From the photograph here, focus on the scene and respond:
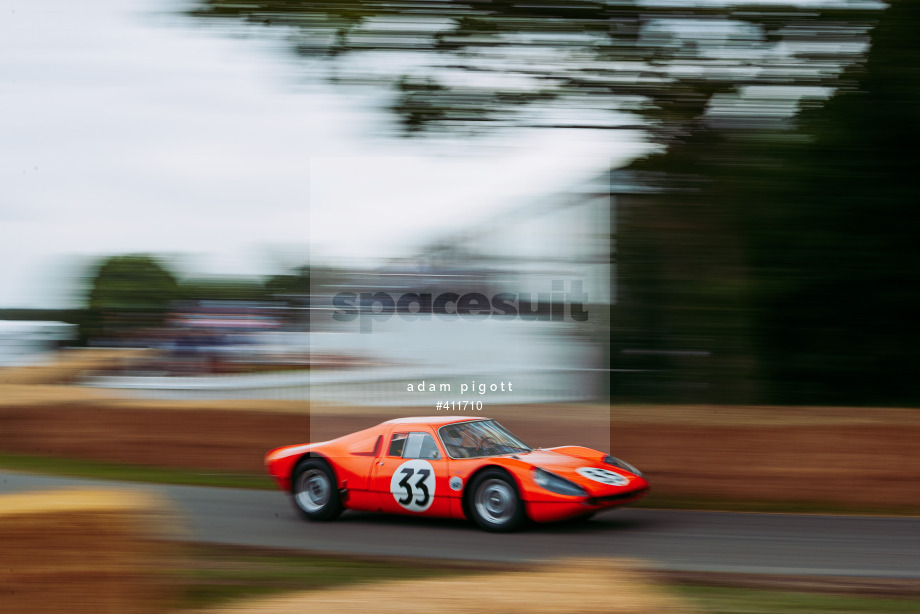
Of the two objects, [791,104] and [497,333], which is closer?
[791,104]

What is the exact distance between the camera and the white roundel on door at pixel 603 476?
717 centimetres

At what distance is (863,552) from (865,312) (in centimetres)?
432

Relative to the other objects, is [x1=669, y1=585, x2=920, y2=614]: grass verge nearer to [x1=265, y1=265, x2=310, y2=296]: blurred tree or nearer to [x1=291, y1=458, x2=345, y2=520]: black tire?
[x1=291, y1=458, x2=345, y2=520]: black tire

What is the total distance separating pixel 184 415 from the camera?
1210cm

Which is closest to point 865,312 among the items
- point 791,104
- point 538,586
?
point 791,104

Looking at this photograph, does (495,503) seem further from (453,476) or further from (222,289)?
(222,289)

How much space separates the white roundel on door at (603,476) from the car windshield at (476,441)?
64 centimetres

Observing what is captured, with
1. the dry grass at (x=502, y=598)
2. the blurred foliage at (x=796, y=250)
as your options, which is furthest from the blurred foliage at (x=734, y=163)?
the dry grass at (x=502, y=598)

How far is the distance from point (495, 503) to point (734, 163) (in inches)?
183

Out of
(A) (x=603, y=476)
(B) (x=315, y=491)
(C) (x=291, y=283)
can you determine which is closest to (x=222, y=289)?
(C) (x=291, y=283)

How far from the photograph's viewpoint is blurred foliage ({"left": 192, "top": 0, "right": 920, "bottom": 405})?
30.5 feet

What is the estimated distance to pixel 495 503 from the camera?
735 cm

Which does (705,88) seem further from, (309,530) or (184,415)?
(184,415)

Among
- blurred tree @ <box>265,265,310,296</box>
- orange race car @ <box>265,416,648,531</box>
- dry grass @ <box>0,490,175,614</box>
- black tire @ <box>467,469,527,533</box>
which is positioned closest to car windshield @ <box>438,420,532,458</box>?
orange race car @ <box>265,416,648,531</box>
